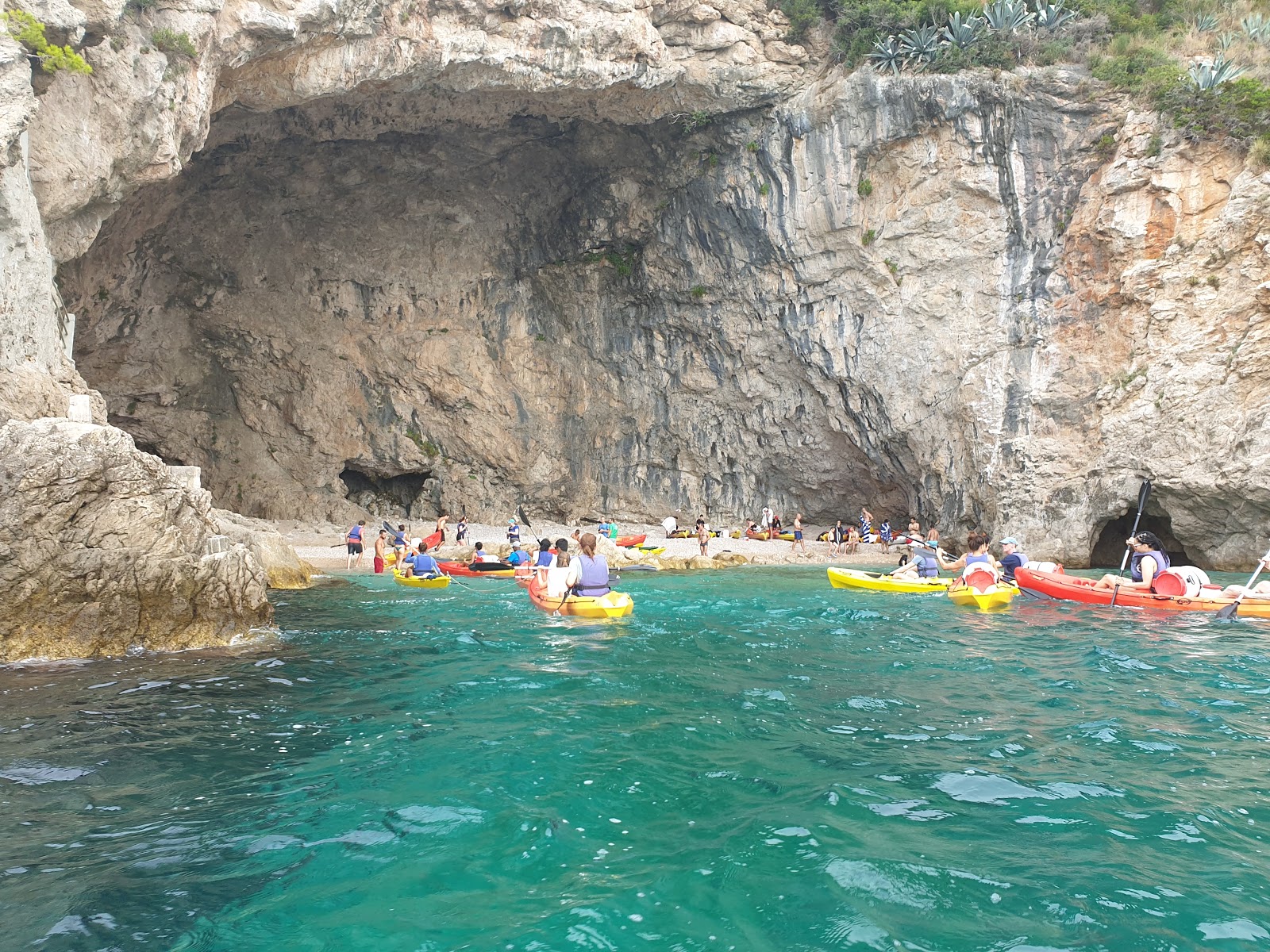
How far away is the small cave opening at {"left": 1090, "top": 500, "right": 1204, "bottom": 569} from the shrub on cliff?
22848mm

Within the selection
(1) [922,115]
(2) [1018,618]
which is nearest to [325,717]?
(2) [1018,618]

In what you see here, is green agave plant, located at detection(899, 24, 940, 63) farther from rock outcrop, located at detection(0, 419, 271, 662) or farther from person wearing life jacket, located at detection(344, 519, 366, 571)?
rock outcrop, located at detection(0, 419, 271, 662)

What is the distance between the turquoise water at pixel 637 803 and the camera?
3.58m

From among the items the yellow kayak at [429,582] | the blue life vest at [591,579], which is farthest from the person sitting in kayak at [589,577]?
the yellow kayak at [429,582]

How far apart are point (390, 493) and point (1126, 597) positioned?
82.1ft

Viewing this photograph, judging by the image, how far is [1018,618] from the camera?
498 inches

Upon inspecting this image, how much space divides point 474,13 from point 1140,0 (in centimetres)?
1835

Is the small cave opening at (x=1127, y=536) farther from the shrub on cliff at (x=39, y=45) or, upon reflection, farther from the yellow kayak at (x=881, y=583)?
the shrub on cliff at (x=39, y=45)

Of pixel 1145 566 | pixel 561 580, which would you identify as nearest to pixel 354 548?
pixel 561 580

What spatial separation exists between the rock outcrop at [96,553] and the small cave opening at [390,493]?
21372mm

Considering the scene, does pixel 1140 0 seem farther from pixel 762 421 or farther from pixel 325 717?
pixel 325 717

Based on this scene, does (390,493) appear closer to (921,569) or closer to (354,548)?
(354,548)

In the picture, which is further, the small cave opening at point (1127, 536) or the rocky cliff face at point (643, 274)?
the small cave opening at point (1127, 536)

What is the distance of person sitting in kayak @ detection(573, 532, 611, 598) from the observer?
12367 mm
